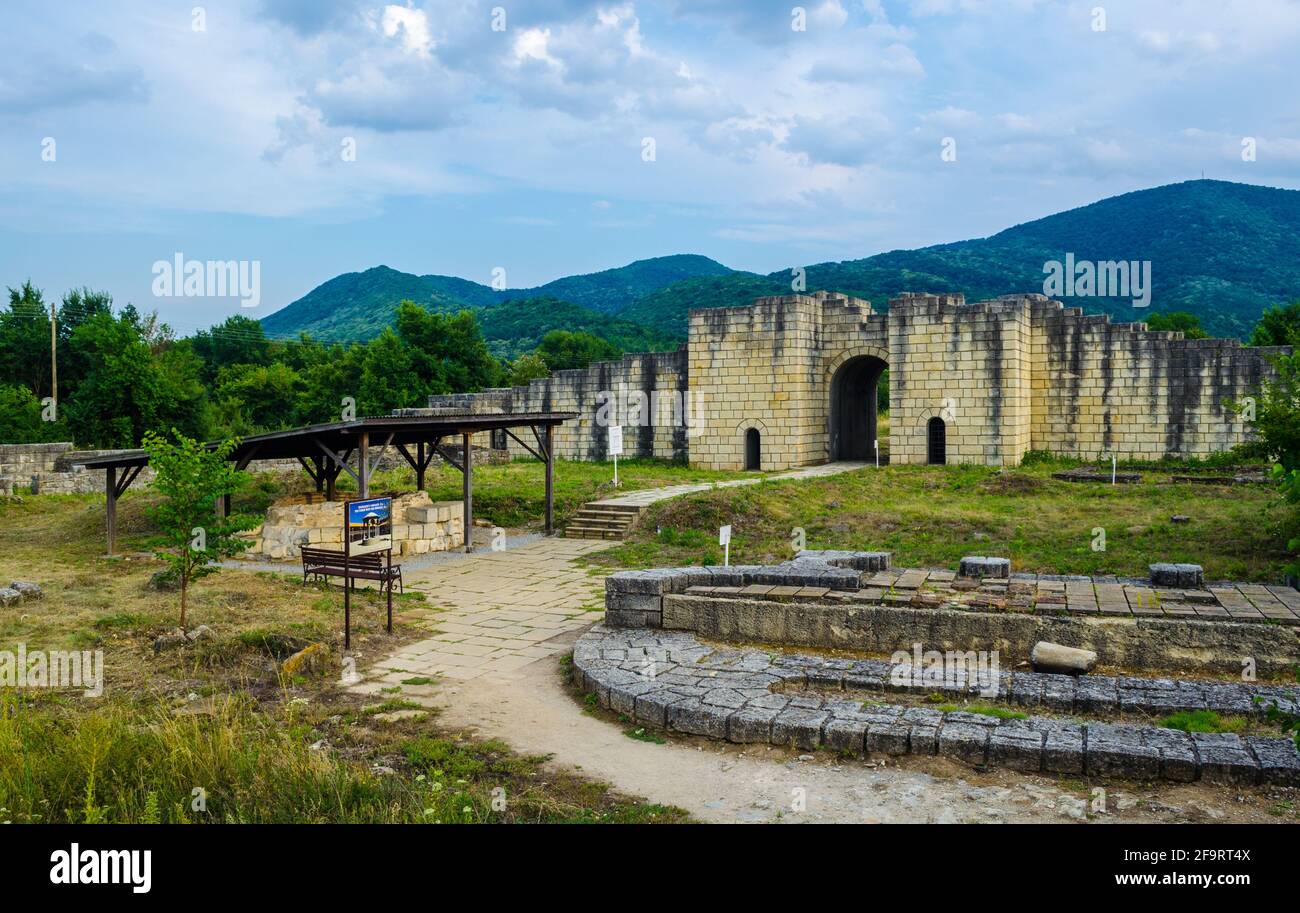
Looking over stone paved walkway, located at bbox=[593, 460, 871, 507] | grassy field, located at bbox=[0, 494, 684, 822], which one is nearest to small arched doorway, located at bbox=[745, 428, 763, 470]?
stone paved walkway, located at bbox=[593, 460, 871, 507]

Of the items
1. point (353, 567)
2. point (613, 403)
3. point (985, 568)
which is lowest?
point (353, 567)

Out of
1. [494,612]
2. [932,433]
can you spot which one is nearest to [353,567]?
[494,612]

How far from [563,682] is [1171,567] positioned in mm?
6711

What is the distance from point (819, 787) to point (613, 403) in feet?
82.5

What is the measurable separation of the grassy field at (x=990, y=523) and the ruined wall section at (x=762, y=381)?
4.65m

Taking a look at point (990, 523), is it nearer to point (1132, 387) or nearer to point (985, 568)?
point (985, 568)

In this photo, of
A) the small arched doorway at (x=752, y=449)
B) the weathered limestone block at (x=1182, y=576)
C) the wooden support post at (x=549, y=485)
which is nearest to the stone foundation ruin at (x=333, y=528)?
the wooden support post at (x=549, y=485)

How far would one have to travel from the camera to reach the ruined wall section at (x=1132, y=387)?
80.3ft

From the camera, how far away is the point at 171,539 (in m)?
11.6

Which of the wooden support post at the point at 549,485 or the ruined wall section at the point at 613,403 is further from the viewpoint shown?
the ruined wall section at the point at 613,403

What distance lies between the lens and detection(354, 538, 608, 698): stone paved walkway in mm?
9469

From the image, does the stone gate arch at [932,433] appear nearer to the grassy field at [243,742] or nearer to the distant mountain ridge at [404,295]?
the grassy field at [243,742]

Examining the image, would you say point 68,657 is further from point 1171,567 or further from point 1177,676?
point 1171,567

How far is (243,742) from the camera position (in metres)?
6.58
